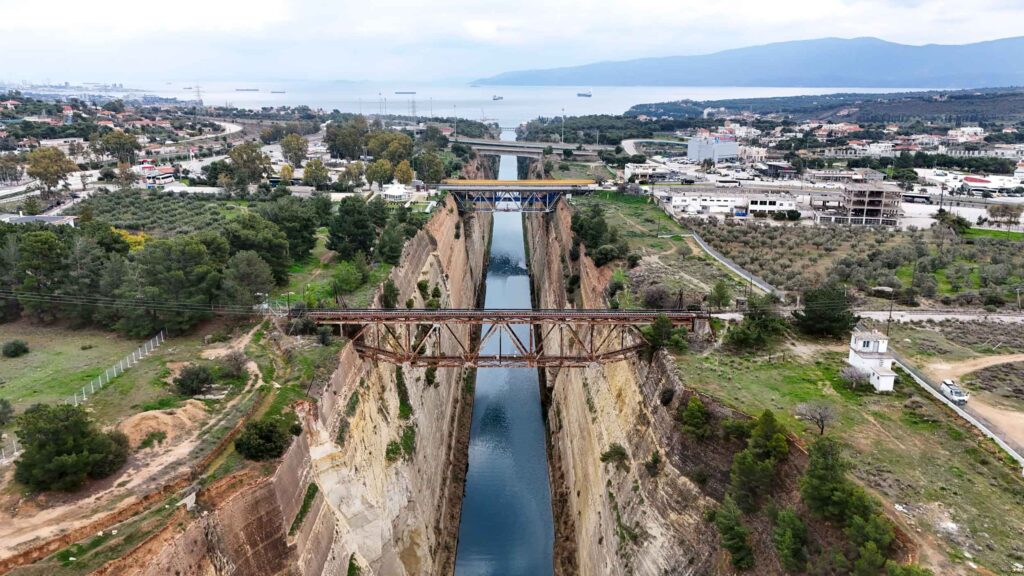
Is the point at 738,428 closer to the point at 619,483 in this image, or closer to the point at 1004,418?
the point at 619,483

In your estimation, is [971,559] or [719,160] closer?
[971,559]

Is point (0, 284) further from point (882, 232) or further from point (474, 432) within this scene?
point (882, 232)

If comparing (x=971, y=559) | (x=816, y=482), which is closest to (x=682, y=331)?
(x=816, y=482)

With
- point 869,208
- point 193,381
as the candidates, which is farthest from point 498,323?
point 869,208

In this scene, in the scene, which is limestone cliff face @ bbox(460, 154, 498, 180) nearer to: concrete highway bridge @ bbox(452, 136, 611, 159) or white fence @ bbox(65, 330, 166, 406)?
concrete highway bridge @ bbox(452, 136, 611, 159)

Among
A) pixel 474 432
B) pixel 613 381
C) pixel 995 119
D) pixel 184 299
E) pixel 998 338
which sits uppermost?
pixel 995 119

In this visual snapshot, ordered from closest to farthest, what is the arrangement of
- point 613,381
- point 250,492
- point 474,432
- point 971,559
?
point 971,559
point 250,492
point 613,381
point 474,432

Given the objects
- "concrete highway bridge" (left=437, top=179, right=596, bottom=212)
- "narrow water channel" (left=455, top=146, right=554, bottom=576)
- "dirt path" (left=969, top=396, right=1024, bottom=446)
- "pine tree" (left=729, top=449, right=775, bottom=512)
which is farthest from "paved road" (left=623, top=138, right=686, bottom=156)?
"pine tree" (left=729, top=449, right=775, bottom=512)
